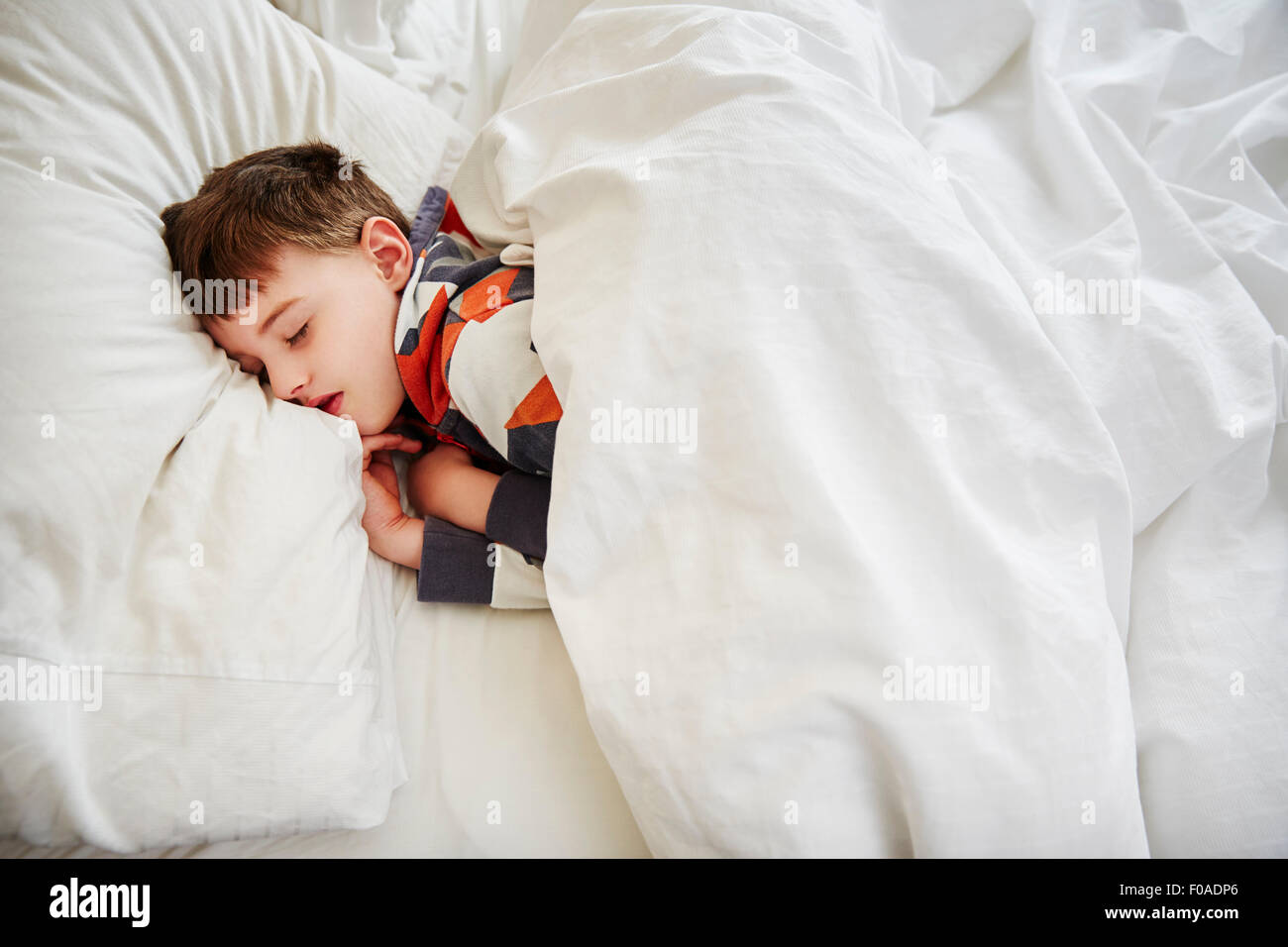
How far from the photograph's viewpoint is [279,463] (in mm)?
734

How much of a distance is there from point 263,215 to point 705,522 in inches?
24.6

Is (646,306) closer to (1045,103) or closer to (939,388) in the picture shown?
(939,388)

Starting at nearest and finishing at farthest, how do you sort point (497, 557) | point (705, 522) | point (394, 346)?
point (705, 522), point (497, 557), point (394, 346)

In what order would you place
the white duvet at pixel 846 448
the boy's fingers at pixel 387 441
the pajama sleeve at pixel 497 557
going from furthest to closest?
the boy's fingers at pixel 387 441 < the pajama sleeve at pixel 497 557 < the white duvet at pixel 846 448

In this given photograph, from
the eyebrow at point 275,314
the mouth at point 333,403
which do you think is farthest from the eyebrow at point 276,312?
the mouth at point 333,403

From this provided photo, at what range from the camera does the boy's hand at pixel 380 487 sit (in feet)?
2.85

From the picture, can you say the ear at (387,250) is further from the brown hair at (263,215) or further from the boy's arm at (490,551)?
the boy's arm at (490,551)

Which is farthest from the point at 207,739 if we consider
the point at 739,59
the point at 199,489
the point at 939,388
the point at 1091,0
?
the point at 1091,0

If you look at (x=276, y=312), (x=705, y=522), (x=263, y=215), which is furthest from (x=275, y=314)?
(x=705, y=522)

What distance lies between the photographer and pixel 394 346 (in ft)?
3.06

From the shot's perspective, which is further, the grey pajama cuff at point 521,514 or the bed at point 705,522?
the grey pajama cuff at point 521,514

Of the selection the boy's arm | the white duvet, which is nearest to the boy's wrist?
the boy's arm

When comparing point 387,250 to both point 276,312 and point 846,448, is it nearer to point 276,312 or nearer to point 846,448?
point 276,312

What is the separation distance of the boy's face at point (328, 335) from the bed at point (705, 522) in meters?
0.05
